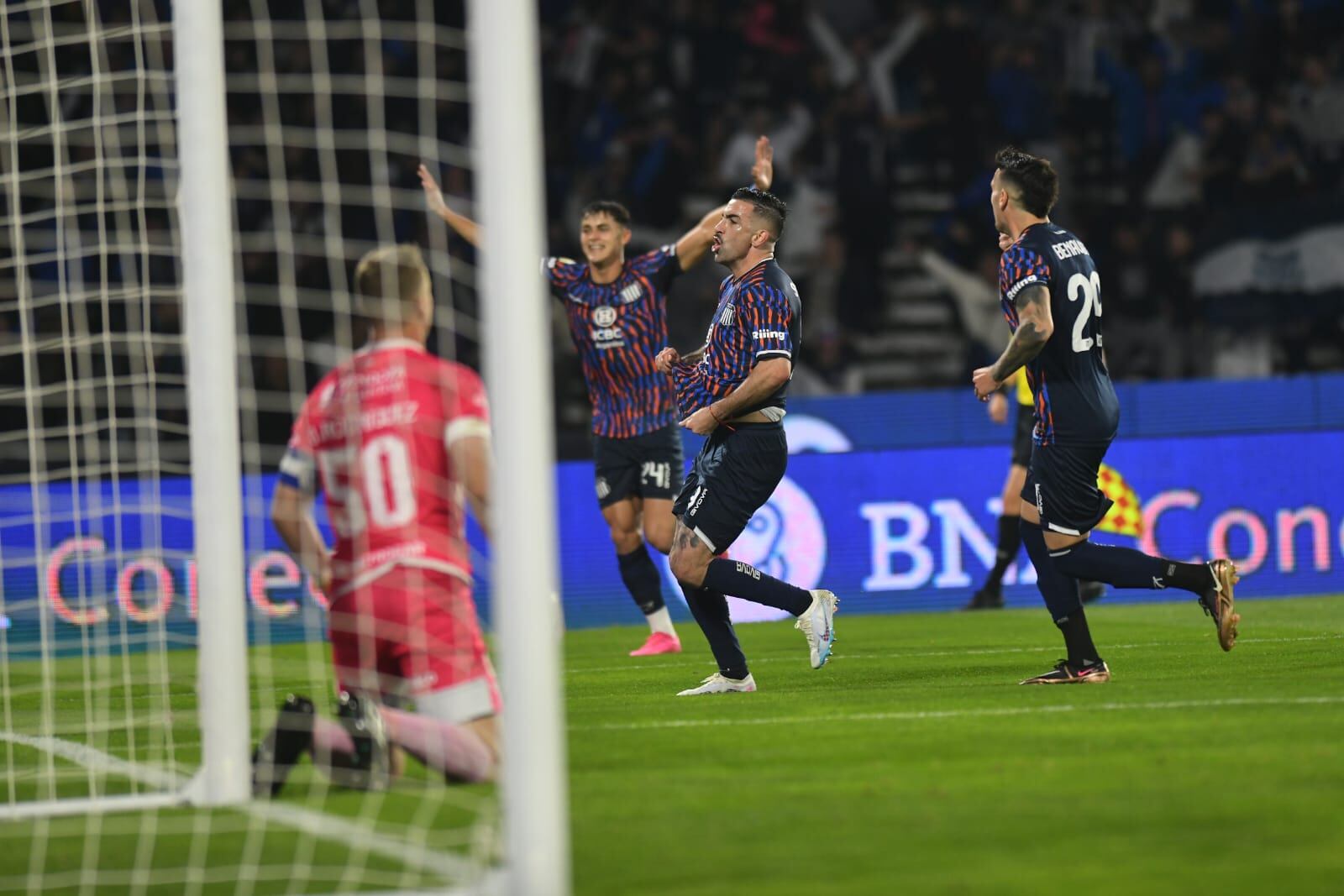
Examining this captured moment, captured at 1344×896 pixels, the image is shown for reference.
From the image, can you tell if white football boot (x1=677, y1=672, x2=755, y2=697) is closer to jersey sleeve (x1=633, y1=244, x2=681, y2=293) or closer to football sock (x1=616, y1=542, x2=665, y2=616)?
football sock (x1=616, y1=542, x2=665, y2=616)

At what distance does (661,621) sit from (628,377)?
4.51ft

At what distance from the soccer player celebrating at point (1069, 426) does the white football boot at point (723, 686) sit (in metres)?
1.13

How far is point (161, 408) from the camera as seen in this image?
1570cm

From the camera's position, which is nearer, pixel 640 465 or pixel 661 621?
pixel 640 465

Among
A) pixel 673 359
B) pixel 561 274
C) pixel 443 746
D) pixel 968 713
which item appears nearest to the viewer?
pixel 443 746

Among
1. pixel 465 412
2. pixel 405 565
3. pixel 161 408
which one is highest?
pixel 161 408

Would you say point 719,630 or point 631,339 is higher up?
point 631,339

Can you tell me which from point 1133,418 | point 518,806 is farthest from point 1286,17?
point 518,806

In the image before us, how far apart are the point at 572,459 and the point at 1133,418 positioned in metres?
4.29

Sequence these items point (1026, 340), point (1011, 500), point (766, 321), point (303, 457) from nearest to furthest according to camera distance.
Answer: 1. point (303, 457)
2. point (1026, 340)
3. point (766, 321)
4. point (1011, 500)

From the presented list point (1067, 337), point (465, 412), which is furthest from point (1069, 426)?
point (465, 412)

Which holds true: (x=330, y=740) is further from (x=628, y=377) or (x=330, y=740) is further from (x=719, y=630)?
(x=628, y=377)

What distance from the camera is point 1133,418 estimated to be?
568 inches

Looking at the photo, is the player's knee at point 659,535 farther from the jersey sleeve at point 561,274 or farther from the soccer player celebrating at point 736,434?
the soccer player celebrating at point 736,434
